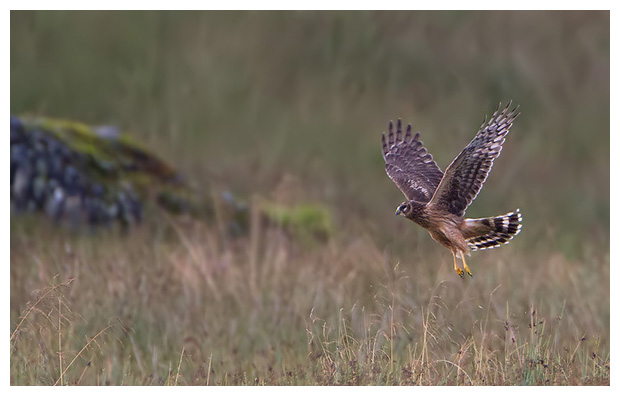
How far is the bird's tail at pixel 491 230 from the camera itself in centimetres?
573

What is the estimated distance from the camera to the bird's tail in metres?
5.73

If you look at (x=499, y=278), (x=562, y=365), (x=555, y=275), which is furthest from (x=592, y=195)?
(x=562, y=365)

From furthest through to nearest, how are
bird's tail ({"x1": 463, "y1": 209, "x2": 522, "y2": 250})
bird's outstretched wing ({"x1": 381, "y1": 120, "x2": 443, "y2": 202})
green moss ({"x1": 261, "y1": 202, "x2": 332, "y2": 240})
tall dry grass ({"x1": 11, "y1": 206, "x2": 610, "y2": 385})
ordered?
green moss ({"x1": 261, "y1": 202, "x2": 332, "y2": 240}), bird's outstretched wing ({"x1": 381, "y1": 120, "x2": 443, "y2": 202}), bird's tail ({"x1": 463, "y1": 209, "x2": 522, "y2": 250}), tall dry grass ({"x1": 11, "y1": 206, "x2": 610, "y2": 385})

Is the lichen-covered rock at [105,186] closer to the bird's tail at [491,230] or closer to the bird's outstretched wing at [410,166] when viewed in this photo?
the bird's outstretched wing at [410,166]

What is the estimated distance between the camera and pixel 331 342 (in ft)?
18.1

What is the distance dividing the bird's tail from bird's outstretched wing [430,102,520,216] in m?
0.13

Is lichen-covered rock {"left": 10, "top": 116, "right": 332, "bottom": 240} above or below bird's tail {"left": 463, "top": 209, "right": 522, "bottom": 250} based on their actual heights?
below

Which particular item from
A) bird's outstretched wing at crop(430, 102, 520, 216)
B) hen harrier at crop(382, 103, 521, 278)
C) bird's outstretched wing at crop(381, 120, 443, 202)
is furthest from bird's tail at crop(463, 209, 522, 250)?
bird's outstretched wing at crop(381, 120, 443, 202)

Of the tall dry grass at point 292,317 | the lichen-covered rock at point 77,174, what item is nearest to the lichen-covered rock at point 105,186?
the lichen-covered rock at point 77,174

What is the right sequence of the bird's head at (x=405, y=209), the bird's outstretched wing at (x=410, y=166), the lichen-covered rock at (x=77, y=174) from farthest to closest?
the lichen-covered rock at (x=77, y=174) → the bird's outstretched wing at (x=410, y=166) → the bird's head at (x=405, y=209)

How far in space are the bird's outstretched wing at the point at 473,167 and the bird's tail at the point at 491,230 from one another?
0.13 metres

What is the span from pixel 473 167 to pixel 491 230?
44 cm

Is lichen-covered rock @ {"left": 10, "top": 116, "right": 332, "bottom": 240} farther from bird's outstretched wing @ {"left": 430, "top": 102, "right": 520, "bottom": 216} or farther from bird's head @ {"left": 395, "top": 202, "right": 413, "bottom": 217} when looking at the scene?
bird's outstretched wing @ {"left": 430, "top": 102, "right": 520, "bottom": 216}

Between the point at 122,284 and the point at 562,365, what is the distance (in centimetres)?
348
